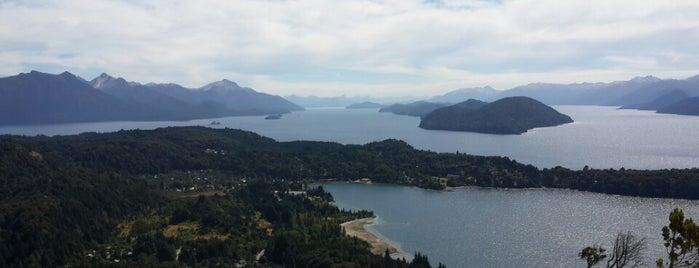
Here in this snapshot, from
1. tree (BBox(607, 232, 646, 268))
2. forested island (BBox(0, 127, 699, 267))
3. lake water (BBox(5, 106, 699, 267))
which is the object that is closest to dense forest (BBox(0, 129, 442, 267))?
forested island (BBox(0, 127, 699, 267))

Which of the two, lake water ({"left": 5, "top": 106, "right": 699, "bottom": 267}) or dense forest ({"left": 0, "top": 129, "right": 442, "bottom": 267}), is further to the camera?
lake water ({"left": 5, "top": 106, "right": 699, "bottom": 267})

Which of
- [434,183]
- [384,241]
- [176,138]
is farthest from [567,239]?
[176,138]

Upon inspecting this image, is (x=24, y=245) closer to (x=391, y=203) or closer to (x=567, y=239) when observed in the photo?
(x=391, y=203)

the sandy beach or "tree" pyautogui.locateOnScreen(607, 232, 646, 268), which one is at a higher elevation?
"tree" pyautogui.locateOnScreen(607, 232, 646, 268)

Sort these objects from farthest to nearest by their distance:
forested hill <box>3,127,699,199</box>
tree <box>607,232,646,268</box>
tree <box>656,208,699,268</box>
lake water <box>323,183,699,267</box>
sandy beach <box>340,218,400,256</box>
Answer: forested hill <box>3,127,699,199</box>, sandy beach <box>340,218,400,256</box>, lake water <box>323,183,699,267</box>, tree <box>607,232,646,268</box>, tree <box>656,208,699,268</box>

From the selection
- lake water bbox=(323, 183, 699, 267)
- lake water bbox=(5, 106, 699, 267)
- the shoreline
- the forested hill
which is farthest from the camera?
the forested hill

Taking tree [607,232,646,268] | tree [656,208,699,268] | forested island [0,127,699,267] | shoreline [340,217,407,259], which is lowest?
shoreline [340,217,407,259]

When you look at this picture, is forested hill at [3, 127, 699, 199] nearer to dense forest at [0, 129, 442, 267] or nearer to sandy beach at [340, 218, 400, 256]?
dense forest at [0, 129, 442, 267]
